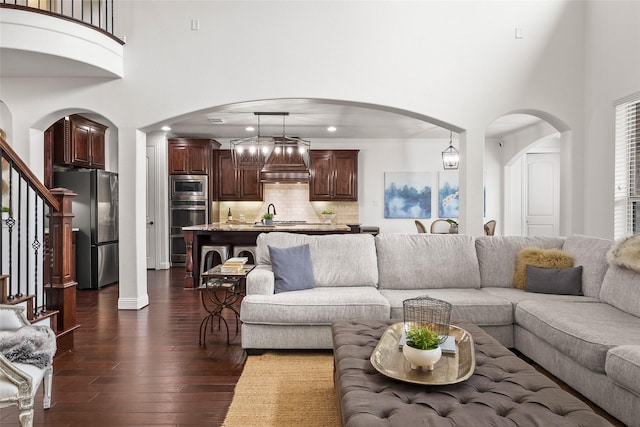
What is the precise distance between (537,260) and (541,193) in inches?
263

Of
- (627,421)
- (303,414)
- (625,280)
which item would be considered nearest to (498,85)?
(625,280)

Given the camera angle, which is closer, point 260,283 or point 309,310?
point 309,310

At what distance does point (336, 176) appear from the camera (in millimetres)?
9727

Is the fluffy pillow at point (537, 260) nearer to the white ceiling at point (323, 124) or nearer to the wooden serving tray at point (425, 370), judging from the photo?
the wooden serving tray at point (425, 370)

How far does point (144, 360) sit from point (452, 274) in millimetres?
2734

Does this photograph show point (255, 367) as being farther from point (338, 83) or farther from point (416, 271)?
point (338, 83)

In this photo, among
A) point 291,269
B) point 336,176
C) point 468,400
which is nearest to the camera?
point 468,400

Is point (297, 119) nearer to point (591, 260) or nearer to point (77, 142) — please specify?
point (77, 142)

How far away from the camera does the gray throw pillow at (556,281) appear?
3803 millimetres

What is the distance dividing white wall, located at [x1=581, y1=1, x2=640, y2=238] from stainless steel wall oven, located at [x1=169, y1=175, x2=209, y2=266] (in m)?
6.79

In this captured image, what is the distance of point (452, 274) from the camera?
13.7 ft

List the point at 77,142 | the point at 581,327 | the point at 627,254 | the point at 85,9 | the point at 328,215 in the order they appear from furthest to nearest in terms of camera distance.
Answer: the point at 328,215 < the point at 77,142 < the point at 85,9 < the point at 627,254 < the point at 581,327

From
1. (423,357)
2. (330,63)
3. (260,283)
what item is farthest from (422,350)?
(330,63)

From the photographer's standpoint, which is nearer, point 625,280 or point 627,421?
point 627,421
